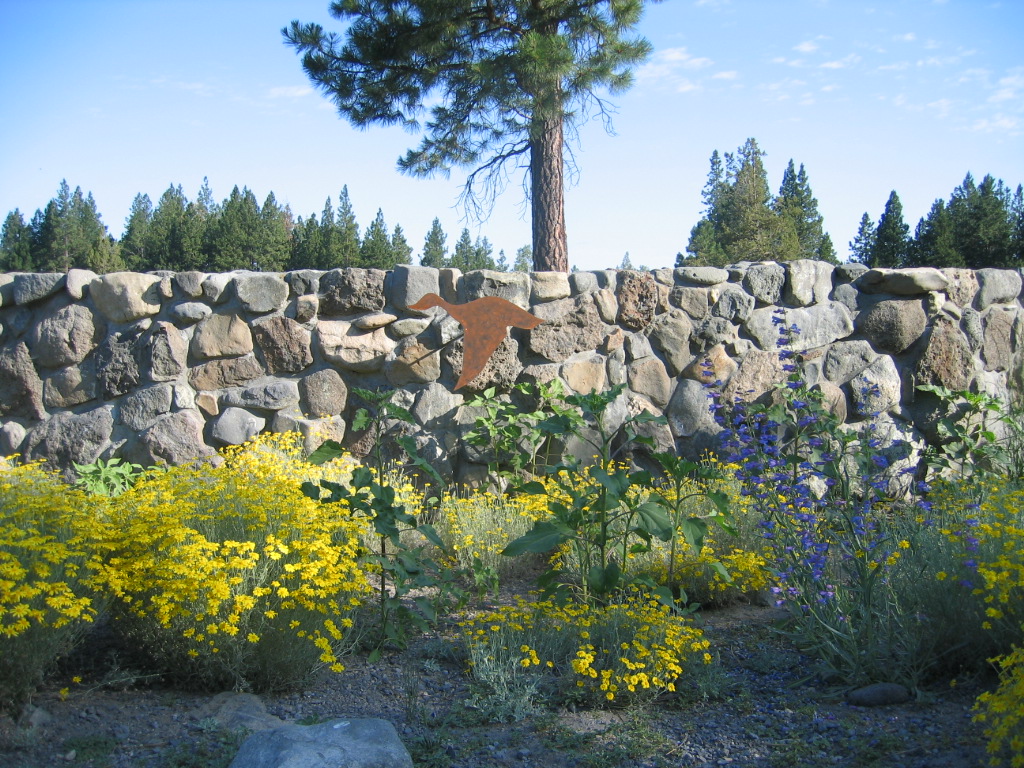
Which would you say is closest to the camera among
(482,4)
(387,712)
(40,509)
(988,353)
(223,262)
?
(387,712)

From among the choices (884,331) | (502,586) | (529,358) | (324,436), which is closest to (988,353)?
(884,331)

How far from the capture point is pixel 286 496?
3.28 meters

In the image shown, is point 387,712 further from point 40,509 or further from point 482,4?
point 482,4

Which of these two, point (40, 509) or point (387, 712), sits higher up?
point (40, 509)

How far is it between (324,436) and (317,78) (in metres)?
3.94

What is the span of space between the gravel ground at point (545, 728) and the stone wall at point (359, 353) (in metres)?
2.73

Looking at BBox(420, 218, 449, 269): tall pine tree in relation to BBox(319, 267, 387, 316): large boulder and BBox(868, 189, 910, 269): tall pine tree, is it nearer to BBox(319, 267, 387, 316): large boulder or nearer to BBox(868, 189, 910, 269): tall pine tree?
BBox(868, 189, 910, 269): tall pine tree

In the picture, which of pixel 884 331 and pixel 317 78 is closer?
pixel 884 331

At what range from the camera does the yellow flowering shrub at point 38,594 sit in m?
2.34

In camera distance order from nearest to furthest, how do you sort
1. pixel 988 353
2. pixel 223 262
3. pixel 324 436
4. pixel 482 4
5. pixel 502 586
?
1. pixel 502 586
2. pixel 324 436
3. pixel 988 353
4. pixel 482 4
5. pixel 223 262

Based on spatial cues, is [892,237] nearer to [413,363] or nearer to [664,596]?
[413,363]

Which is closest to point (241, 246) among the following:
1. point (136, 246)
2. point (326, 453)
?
point (136, 246)

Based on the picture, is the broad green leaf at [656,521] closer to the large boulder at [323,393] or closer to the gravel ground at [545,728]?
the gravel ground at [545,728]

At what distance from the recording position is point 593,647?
2953 millimetres
